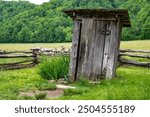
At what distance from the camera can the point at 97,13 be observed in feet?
42.8

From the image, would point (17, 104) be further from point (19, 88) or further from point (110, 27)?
point (110, 27)

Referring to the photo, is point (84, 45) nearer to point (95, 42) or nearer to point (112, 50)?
point (95, 42)

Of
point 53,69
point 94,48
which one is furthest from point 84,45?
point 53,69

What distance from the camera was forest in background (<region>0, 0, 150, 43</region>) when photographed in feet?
259

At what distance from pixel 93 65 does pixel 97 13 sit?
67.1 inches

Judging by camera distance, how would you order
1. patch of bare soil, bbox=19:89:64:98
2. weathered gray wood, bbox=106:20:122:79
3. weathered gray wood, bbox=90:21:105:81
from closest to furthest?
patch of bare soil, bbox=19:89:64:98 < weathered gray wood, bbox=106:20:122:79 < weathered gray wood, bbox=90:21:105:81

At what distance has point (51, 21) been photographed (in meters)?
84.7

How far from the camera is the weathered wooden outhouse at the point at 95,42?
1302 cm

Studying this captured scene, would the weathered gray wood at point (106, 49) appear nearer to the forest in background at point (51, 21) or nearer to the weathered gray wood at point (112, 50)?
the weathered gray wood at point (112, 50)

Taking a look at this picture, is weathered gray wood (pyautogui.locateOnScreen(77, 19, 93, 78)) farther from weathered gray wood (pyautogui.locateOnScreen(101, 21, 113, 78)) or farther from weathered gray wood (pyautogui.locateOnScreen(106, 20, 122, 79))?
weathered gray wood (pyautogui.locateOnScreen(106, 20, 122, 79))

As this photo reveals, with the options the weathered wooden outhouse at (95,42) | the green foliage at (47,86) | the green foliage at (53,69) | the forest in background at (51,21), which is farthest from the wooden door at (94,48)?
the forest in background at (51,21)

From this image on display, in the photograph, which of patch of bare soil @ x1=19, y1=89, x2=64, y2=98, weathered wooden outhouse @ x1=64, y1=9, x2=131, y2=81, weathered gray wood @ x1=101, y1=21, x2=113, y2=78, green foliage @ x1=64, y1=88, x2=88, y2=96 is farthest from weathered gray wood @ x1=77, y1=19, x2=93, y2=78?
green foliage @ x1=64, y1=88, x2=88, y2=96

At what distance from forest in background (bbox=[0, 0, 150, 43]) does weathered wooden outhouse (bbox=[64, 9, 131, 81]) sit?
61360mm

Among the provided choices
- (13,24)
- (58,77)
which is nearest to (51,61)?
(58,77)
